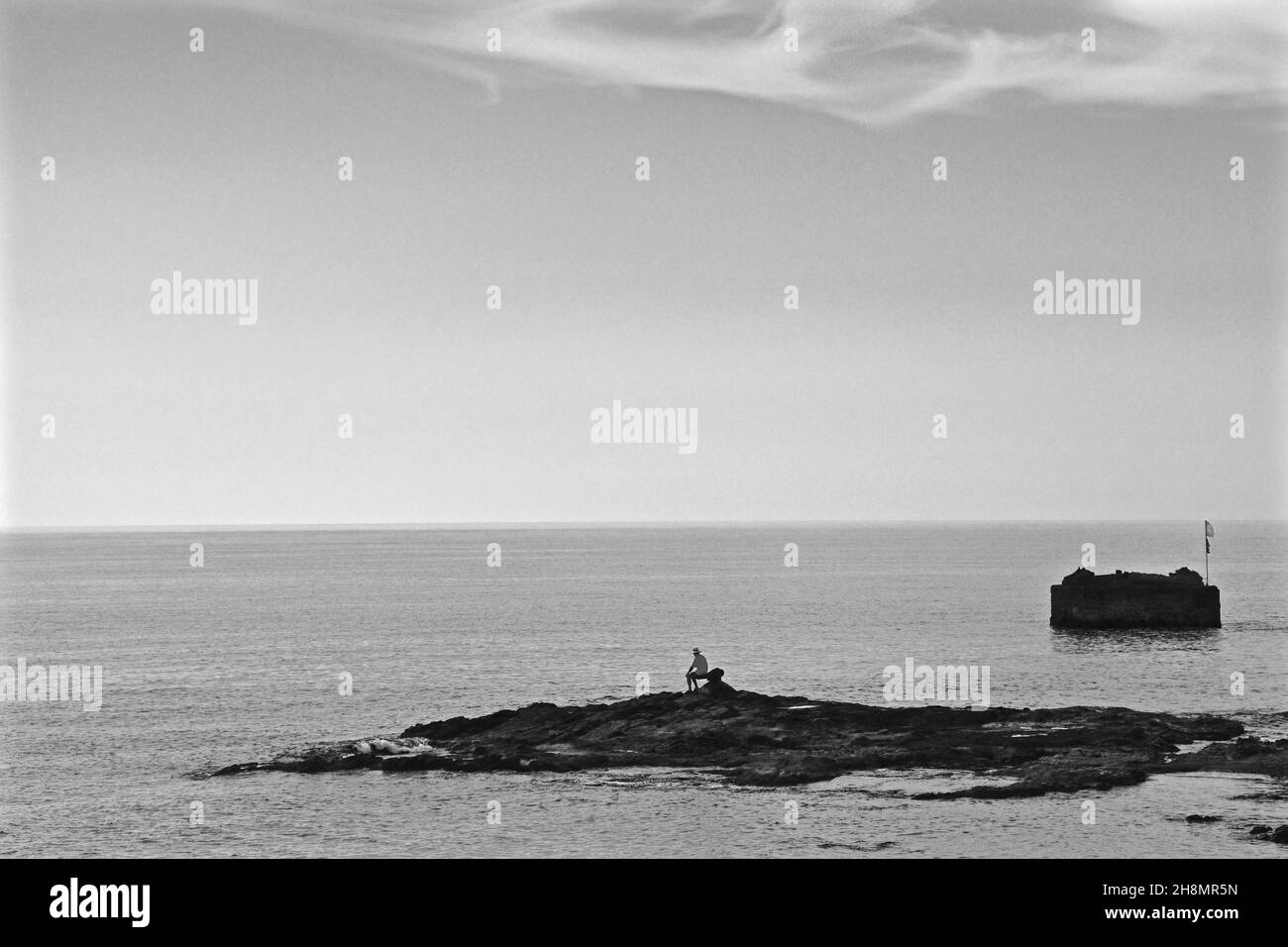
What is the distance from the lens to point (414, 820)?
47.4 metres

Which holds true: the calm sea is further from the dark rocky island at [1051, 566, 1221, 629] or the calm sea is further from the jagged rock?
the dark rocky island at [1051, 566, 1221, 629]

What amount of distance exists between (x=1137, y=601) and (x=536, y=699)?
173 feet

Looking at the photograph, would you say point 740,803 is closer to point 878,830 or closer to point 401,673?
point 878,830

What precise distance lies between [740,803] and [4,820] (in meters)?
28.9

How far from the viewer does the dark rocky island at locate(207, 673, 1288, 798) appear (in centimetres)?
4978

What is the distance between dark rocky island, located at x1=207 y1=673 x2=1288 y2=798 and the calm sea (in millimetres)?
1357

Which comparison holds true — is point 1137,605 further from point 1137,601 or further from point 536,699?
point 536,699

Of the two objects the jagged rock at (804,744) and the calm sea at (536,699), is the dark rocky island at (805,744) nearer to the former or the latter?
the jagged rock at (804,744)

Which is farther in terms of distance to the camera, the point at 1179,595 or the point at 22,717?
the point at 1179,595

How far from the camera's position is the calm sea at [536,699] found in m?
44.6

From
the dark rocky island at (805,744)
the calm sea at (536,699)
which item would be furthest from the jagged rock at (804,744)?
the calm sea at (536,699)

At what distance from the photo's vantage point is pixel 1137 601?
105438mm
